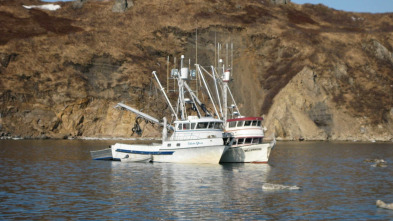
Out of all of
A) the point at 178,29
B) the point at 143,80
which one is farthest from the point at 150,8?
the point at 143,80

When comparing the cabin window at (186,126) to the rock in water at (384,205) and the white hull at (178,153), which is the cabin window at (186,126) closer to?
the white hull at (178,153)

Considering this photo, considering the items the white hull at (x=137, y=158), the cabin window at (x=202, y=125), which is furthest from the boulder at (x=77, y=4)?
the cabin window at (x=202, y=125)

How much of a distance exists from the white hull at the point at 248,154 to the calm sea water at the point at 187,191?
236cm

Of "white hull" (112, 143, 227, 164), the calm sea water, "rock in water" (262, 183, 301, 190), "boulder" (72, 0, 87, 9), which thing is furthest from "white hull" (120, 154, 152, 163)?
"boulder" (72, 0, 87, 9)

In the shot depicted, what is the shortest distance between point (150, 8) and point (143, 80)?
3740 cm

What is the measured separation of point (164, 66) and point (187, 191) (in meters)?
103

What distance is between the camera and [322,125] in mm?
126500

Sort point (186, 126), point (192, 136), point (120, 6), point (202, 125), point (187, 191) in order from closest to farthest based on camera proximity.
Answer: point (187, 191) → point (192, 136) → point (202, 125) → point (186, 126) → point (120, 6)

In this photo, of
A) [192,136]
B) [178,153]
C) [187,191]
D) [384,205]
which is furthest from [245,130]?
[384,205]

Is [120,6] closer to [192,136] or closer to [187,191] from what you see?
[192,136]

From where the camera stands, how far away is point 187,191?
40000mm

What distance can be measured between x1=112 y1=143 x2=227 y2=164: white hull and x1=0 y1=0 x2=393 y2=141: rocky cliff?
57700mm

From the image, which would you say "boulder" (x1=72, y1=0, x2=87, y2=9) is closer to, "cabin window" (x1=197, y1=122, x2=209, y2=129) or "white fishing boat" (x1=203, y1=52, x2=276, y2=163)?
"white fishing boat" (x1=203, y1=52, x2=276, y2=163)

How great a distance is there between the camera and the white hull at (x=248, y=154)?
212 ft
